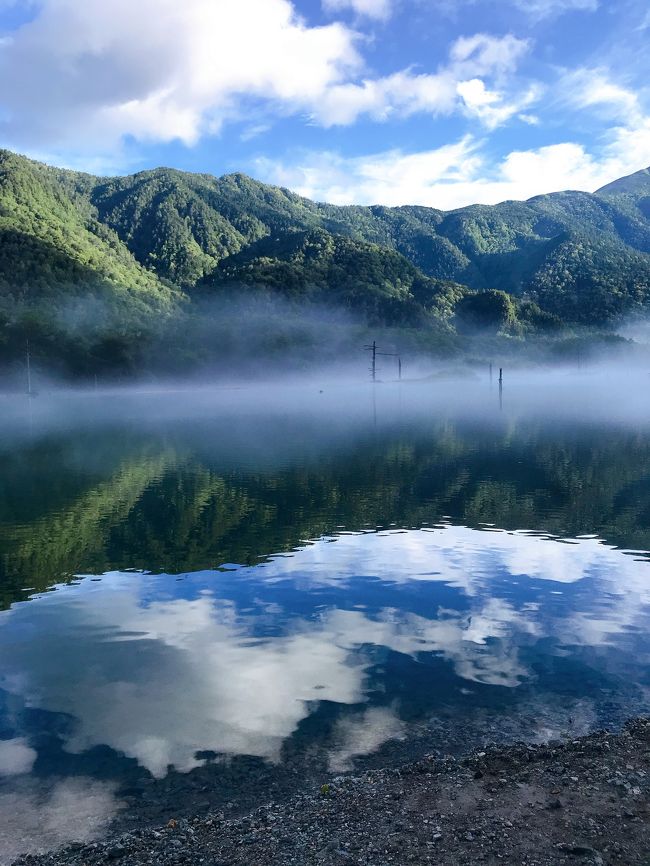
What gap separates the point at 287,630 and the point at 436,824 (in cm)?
880

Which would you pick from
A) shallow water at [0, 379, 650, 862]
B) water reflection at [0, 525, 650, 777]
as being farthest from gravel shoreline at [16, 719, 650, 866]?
water reflection at [0, 525, 650, 777]

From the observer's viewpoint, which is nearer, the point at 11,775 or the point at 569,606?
the point at 11,775

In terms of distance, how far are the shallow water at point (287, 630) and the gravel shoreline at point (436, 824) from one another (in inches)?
27.8

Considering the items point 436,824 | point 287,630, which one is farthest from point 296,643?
point 436,824

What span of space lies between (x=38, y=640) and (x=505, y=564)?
50.8 feet

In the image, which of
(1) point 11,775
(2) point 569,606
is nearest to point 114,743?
(1) point 11,775

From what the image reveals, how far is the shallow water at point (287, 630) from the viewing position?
441 inches

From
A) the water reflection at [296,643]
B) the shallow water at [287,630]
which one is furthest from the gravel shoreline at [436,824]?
the water reflection at [296,643]

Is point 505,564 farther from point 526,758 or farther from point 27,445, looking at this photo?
point 27,445

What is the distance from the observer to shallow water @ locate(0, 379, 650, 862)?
36.7 ft

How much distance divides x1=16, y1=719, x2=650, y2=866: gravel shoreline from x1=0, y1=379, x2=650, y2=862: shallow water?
27.8 inches

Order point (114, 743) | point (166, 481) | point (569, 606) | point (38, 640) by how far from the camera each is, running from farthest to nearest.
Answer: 1. point (166, 481)
2. point (569, 606)
3. point (38, 640)
4. point (114, 743)

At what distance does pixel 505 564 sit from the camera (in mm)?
23391

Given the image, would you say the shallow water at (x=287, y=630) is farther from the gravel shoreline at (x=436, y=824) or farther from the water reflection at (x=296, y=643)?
the gravel shoreline at (x=436, y=824)
